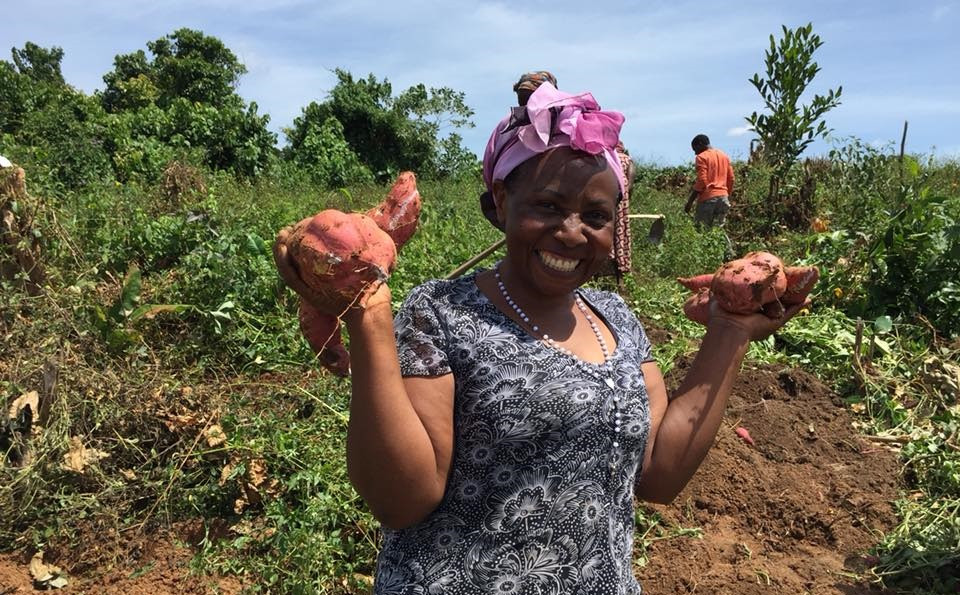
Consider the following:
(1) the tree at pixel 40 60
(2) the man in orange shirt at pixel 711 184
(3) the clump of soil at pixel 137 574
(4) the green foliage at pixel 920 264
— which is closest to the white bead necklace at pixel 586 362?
(3) the clump of soil at pixel 137 574

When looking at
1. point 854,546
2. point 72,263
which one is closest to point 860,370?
point 854,546

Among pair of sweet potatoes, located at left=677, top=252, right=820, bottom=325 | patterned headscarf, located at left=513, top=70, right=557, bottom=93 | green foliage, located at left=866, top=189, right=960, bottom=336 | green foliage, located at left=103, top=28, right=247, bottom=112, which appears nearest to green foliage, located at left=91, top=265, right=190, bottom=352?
patterned headscarf, located at left=513, top=70, right=557, bottom=93

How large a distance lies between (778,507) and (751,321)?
7.53 ft

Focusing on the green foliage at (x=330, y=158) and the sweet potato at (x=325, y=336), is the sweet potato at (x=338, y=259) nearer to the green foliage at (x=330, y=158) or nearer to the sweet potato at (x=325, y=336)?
the sweet potato at (x=325, y=336)

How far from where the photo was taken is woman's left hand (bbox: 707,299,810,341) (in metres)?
1.27

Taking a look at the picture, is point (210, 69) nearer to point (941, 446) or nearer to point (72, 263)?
point (72, 263)

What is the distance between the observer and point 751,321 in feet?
4.16

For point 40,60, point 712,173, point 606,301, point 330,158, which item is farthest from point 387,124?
point 40,60

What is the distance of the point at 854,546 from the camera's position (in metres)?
3.08

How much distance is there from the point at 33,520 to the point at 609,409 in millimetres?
2867

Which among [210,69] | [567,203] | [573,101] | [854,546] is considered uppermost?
[210,69]

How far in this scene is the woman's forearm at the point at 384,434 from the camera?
0.96m

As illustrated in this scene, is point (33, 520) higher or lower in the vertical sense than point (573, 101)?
lower

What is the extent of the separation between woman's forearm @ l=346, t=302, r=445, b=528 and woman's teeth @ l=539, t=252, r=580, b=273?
287 mm
